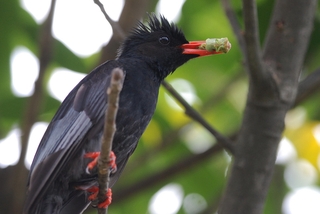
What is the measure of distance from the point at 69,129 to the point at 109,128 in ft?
3.96

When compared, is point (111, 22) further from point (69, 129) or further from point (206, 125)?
point (206, 125)

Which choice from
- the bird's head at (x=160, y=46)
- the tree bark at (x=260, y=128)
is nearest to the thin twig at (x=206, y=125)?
the tree bark at (x=260, y=128)

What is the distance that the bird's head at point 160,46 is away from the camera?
15.8ft

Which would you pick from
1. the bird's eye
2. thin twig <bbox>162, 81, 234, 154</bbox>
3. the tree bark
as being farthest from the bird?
the tree bark

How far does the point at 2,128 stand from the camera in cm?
570

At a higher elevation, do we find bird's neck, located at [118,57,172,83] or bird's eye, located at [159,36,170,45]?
bird's eye, located at [159,36,170,45]

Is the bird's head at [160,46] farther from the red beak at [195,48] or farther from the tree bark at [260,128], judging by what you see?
the tree bark at [260,128]

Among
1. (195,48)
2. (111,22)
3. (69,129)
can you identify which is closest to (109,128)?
(69,129)

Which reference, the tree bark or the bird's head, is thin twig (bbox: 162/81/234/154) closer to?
the tree bark

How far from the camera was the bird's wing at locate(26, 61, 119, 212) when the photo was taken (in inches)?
150

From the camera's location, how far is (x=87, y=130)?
13.2 ft

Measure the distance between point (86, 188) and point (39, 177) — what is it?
2.11 ft

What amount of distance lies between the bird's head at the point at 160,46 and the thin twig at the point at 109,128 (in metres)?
1.44

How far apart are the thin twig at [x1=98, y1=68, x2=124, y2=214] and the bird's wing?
1.21ft
